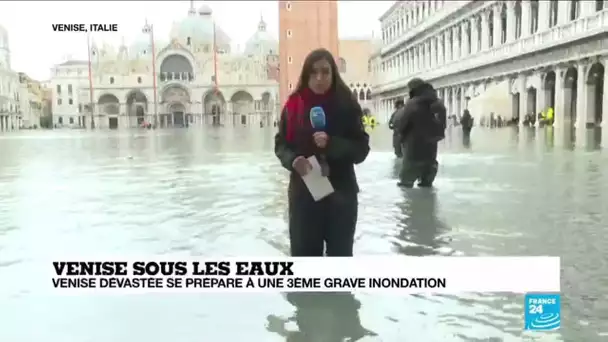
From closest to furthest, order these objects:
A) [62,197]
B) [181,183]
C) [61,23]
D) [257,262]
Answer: [257,262] < [61,23] < [62,197] < [181,183]

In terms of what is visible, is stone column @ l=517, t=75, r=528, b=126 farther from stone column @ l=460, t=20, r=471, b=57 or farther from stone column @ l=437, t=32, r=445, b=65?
stone column @ l=437, t=32, r=445, b=65

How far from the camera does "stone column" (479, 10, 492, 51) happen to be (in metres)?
5.08

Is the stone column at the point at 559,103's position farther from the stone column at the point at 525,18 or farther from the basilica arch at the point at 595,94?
the stone column at the point at 525,18

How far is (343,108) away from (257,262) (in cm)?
59

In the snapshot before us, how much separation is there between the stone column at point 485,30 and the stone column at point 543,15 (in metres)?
1.70

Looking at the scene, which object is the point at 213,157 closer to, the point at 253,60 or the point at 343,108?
the point at 253,60

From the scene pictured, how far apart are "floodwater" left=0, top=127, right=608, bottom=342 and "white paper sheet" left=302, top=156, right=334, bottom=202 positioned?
41 centimetres

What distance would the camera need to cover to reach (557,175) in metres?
5.38

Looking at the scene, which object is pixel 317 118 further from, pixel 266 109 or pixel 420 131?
Answer: pixel 420 131

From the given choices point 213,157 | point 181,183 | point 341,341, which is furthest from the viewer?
point 213,157

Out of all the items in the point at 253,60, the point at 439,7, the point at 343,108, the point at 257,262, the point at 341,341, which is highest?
the point at 439,7

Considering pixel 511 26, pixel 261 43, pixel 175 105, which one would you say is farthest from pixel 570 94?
pixel 261 43

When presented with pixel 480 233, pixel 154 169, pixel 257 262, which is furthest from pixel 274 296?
pixel 154 169

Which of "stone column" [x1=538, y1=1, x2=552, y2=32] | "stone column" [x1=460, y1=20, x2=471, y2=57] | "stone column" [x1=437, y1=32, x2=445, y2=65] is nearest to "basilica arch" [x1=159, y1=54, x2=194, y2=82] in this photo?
"stone column" [x1=437, y1=32, x2=445, y2=65]
